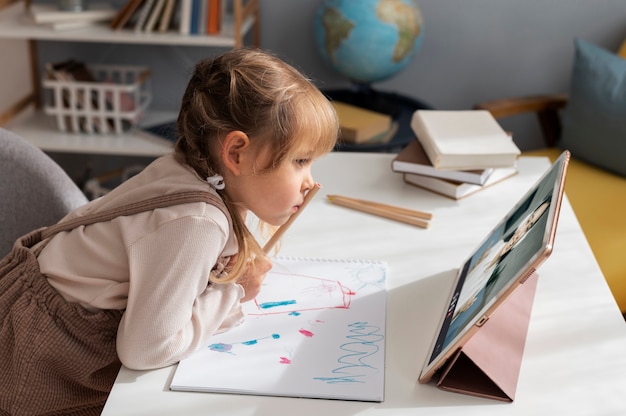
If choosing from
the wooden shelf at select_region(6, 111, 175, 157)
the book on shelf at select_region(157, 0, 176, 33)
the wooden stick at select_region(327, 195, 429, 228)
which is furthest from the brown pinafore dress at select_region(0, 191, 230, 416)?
the book on shelf at select_region(157, 0, 176, 33)

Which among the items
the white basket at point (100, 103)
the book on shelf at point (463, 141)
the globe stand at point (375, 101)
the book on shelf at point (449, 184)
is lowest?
the white basket at point (100, 103)

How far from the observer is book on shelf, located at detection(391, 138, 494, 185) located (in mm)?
1524

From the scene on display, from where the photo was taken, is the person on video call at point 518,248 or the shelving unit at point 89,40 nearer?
the person on video call at point 518,248

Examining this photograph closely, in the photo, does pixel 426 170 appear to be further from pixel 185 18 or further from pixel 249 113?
pixel 185 18

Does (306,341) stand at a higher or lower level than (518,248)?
lower

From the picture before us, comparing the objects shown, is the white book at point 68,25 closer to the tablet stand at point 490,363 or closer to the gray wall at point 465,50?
the gray wall at point 465,50

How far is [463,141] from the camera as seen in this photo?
157cm

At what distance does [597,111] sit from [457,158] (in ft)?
3.27

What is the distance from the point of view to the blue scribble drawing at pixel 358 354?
99 centimetres

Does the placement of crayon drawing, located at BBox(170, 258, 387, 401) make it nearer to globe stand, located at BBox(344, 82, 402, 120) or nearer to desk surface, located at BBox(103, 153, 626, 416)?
desk surface, located at BBox(103, 153, 626, 416)

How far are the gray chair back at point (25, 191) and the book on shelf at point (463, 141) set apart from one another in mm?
725

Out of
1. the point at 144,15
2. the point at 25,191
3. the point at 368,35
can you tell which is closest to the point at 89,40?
the point at 144,15

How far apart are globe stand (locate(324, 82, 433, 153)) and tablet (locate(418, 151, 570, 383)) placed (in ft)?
3.70

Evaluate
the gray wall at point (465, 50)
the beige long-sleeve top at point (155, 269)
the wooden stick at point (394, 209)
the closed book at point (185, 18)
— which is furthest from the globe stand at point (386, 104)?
the beige long-sleeve top at point (155, 269)
